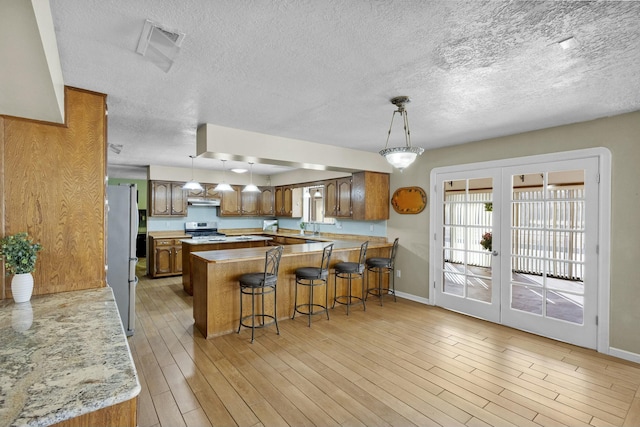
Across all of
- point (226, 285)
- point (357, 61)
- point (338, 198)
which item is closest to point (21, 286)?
point (226, 285)

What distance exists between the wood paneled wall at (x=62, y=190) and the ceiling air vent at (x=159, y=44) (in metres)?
0.86

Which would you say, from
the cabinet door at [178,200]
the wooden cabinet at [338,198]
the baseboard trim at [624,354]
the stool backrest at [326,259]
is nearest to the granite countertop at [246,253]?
the stool backrest at [326,259]

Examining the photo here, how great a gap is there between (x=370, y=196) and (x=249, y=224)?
13.9ft

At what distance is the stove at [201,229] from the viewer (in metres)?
7.27

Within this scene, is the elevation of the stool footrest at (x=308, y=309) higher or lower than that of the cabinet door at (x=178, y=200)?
lower

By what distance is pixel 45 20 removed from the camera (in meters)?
1.39

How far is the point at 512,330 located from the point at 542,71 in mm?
3044

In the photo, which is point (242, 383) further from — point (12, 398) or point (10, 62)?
point (10, 62)

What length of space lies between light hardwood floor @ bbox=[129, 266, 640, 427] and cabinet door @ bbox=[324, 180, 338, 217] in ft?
8.18

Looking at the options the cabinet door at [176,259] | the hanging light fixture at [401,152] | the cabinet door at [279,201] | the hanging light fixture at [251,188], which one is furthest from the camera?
the cabinet door at [279,201]

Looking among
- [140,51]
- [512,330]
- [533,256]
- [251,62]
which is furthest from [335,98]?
[512,330]

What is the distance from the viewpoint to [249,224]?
8359 millimetres

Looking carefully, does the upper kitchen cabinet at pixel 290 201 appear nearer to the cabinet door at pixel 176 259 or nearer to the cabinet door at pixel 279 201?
the cabinet door at pixel 279 201

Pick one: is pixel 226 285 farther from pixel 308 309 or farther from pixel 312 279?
pixel 308 309
